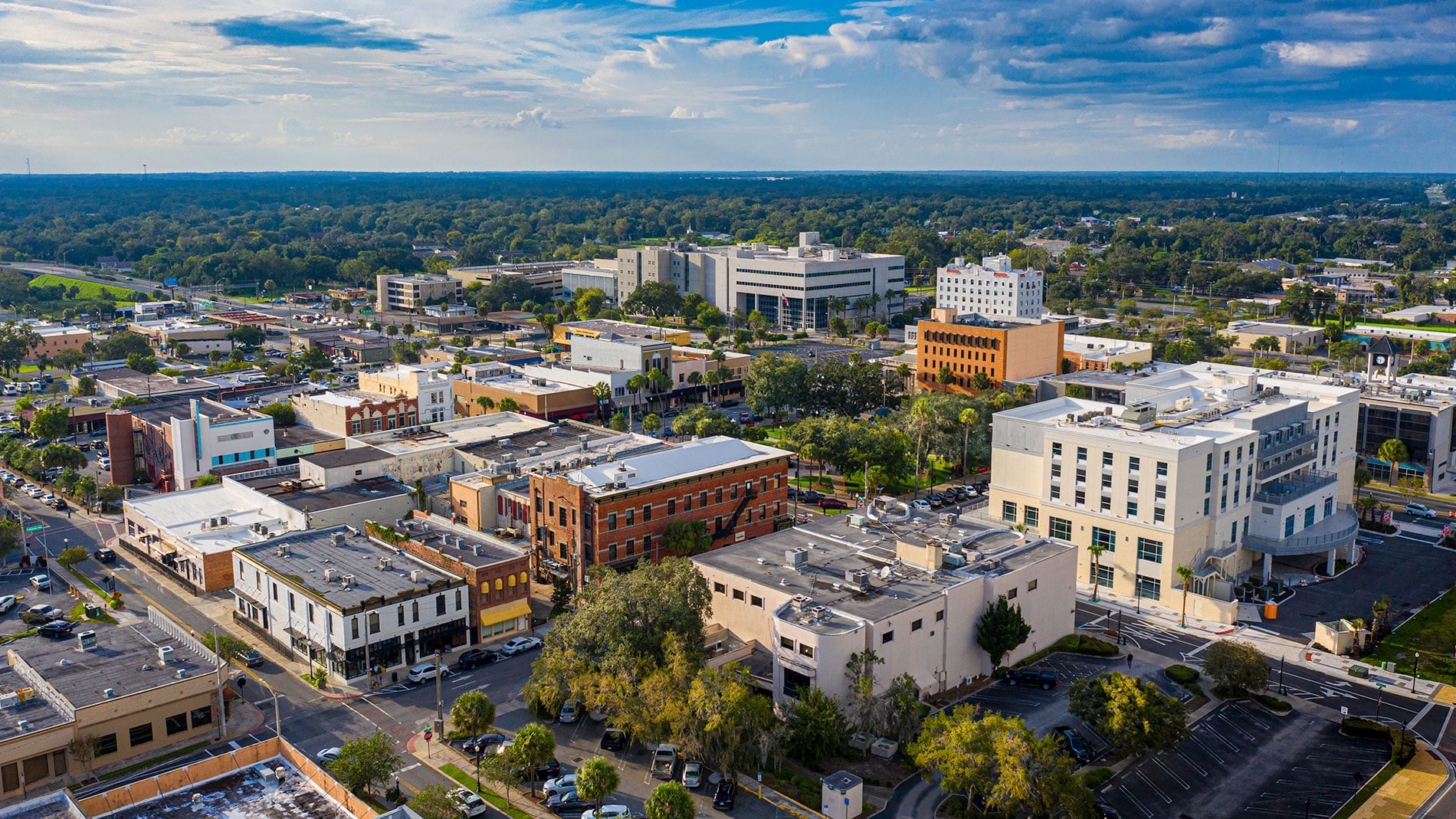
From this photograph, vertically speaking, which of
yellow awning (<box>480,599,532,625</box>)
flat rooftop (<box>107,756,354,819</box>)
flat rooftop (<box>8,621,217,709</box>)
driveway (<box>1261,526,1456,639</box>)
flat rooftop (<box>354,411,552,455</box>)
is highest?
flat rooftop (<box>354,411,552,455</box>)

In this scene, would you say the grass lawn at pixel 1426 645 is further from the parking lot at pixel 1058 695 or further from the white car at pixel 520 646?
the white car at pixel 520 646

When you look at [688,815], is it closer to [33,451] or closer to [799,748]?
[799,748]

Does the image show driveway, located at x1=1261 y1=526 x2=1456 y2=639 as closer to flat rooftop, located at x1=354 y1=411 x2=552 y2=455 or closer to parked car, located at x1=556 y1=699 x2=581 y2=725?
parked car, located at x1=556 y1=699 x2=581 y2=725

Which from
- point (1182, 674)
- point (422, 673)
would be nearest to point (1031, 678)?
point (1182, 674)

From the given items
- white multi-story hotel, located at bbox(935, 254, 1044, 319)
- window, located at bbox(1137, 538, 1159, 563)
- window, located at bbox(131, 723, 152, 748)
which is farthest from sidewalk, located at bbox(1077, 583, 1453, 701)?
white multi-story hotel, located at bbox(935, 254, 1044, 319)

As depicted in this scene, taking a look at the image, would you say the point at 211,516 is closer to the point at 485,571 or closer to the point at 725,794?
the point at 485,571
